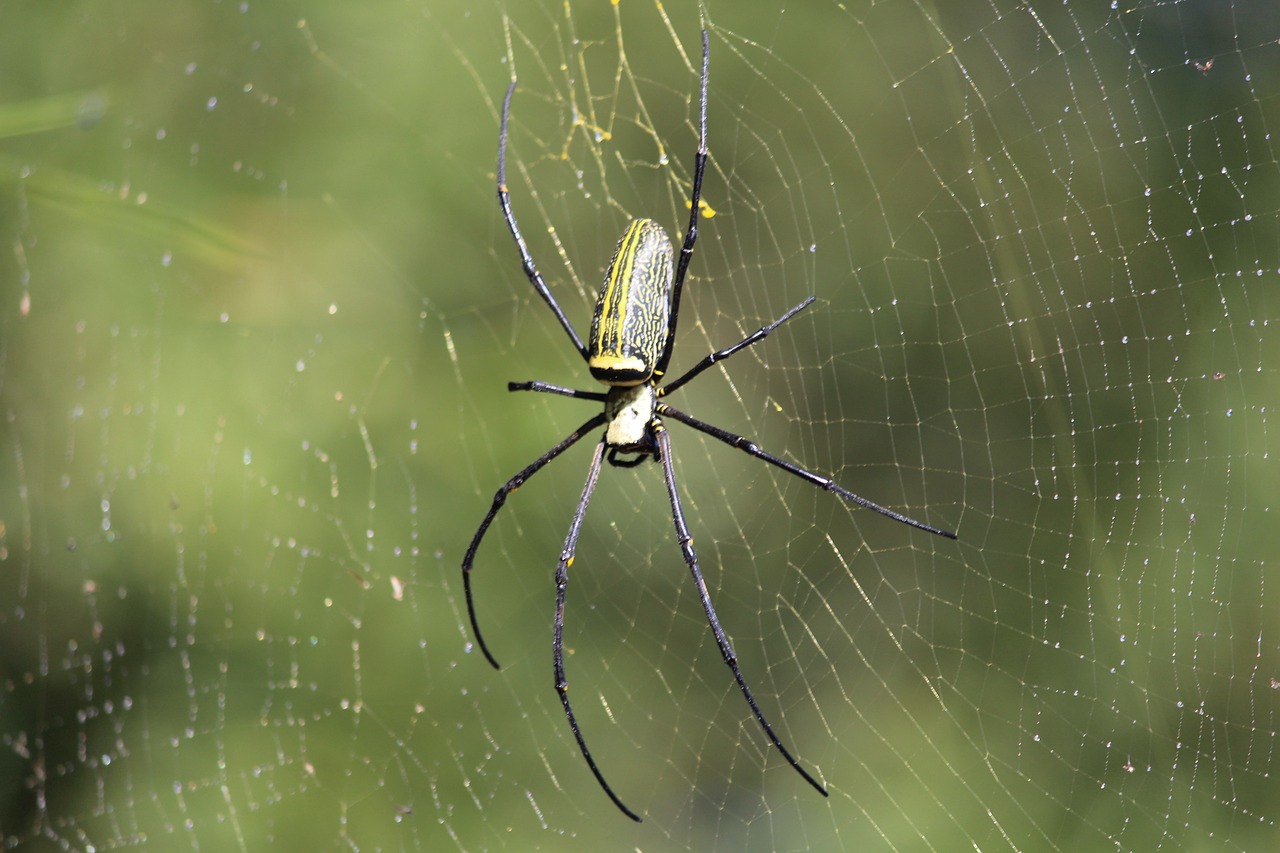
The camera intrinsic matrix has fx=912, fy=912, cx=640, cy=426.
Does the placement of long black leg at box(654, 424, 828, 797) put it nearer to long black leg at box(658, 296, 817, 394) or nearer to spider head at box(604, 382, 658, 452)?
spider head at box(604, 382, 658, 452)

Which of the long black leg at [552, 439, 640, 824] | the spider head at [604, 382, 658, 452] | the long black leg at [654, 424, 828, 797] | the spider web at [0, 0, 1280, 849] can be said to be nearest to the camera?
the long black leg at [654, 424, 828, 797]

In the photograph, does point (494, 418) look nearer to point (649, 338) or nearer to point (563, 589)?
point (563, 589)

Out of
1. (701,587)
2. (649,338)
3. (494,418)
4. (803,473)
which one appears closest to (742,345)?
(649,338)

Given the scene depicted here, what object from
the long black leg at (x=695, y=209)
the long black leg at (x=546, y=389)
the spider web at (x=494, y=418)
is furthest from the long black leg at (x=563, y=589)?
the spider web at (x=494, y=418)

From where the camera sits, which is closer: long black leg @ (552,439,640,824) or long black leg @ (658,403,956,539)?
long black leg @ (658,403,956,539)

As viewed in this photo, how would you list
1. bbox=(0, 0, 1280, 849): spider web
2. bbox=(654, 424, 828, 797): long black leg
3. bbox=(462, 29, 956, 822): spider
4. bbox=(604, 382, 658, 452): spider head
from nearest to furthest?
bbox=(654, 424, 828, 797): long black leg < bbox=(462, 29, 956, 822): spider < bbox=(604, 382, 658, 452): spider head < bbox=(0, 0, 1280, 849): spider web

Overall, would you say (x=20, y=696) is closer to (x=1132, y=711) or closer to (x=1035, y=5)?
(x=1132, y=711)

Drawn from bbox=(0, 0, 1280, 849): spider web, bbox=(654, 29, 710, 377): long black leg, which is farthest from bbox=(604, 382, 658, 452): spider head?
bbox=(0, 0, 1280, 849): spider web
